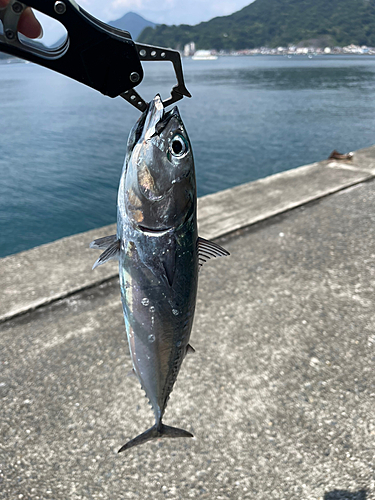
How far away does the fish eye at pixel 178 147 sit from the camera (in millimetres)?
1229

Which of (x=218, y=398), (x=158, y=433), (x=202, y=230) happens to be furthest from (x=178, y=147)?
(x=202, y=230)

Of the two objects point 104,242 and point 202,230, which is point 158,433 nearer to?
point 104,242

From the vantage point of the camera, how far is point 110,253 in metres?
1.30

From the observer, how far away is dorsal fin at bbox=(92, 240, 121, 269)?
4.24 feet

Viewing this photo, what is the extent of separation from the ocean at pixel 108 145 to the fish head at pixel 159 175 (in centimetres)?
1339

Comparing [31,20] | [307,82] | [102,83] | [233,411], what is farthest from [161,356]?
[307,82]

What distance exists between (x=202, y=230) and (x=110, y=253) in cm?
502

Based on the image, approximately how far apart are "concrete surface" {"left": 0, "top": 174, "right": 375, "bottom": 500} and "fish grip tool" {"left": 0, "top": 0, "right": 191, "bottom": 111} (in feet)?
9.22

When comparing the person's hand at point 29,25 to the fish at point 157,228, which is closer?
the fish at point 157,228

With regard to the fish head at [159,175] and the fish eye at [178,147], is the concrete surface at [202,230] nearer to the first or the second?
the fish head at [159,175]

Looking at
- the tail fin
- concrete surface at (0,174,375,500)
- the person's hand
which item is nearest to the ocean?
concrete surface at (0,174,375,500)

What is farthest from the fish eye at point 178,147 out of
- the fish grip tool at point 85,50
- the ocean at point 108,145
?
the ocean at point 108,145

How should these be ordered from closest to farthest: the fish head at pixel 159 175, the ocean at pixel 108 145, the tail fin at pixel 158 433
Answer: the fish head at pixel 159 175
the tail fin at pixel 158 433
the ocean at pixel 108 145

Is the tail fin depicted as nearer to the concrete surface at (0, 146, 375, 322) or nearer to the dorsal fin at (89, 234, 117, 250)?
the dorsal fin at (89, 234, 117, 250)
